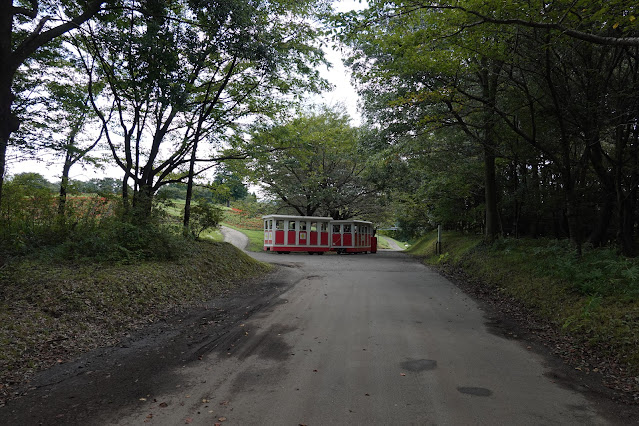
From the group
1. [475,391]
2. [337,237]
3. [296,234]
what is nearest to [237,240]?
[296,234]

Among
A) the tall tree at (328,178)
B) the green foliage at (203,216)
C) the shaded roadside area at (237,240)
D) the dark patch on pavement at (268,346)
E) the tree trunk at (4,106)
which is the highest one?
the tall tree at (328,178)

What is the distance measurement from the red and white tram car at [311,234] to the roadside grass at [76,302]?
14.6 m

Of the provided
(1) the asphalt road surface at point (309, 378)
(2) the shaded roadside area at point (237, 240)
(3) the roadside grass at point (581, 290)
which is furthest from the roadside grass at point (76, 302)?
(2) the shaded roadside area at point (237, 240)

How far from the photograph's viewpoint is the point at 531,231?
691 inches

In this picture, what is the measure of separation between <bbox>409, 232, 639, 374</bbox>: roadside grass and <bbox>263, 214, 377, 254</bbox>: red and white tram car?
14.2 m

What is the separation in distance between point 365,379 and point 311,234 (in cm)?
2152

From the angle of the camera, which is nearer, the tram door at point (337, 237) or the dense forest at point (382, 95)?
the dense forest at point (382, 95)

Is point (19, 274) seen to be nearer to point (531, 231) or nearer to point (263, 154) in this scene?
point (263, 154)

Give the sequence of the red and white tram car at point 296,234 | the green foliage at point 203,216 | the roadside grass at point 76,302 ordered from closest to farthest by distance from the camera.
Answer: the roadside grass at point 76,302 → the green foliage at point 203,216 → the red and white tram car at point 296,234

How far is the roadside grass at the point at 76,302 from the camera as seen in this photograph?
448 centimetres

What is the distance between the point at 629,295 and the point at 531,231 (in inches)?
504

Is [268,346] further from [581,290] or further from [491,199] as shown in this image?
[491,199]

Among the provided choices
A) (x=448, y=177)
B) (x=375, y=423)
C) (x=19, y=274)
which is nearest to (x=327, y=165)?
(x=448, y=177)

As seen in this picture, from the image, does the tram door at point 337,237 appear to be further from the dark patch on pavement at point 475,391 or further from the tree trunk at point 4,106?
the dark patch on pavement at point 475,391
